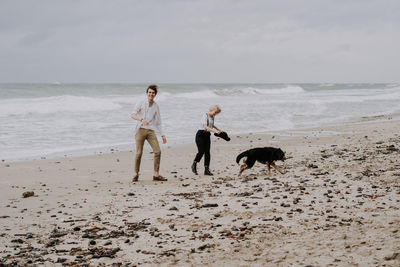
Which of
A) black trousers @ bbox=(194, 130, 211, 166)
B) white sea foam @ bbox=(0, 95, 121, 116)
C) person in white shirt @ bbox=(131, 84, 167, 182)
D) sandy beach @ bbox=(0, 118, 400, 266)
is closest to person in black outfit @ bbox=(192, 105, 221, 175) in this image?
black trousers @ bbox=(194, 130, 211, 166)

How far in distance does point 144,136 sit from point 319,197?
3.92 meters

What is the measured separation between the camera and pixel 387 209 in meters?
5.32

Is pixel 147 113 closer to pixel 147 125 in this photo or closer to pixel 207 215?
pixel 147 125

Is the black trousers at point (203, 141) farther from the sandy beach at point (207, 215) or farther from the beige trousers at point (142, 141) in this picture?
the beige trousers at point (142, 141)

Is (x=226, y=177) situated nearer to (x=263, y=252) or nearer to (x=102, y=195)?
(x=102, y=195)

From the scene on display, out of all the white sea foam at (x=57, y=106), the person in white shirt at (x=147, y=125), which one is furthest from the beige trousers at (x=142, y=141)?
the white sea foam at (x=57, y=106)

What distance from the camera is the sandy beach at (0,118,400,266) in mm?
4254

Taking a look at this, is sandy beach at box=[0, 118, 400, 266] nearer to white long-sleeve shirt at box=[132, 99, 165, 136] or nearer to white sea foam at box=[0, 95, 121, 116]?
white long-sleeve shirt at box=[132, 99, 165, 136]

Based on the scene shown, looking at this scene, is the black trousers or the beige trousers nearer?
the beige trousers

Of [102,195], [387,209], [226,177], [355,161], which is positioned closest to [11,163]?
[102,195]

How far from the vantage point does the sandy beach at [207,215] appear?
4.25 meters

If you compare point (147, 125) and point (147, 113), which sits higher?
point (147, 113)

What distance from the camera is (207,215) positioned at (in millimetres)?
5734

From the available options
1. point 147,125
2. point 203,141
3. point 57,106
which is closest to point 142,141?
point 147,125
